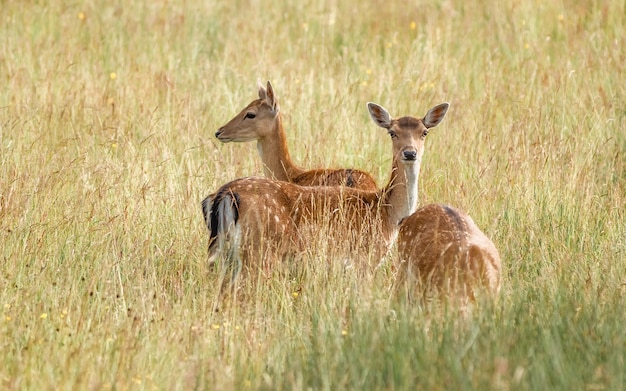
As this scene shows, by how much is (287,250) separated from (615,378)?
2.79 metres

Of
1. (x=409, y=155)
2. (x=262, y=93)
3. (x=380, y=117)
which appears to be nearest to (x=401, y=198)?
(x=409, y=155)

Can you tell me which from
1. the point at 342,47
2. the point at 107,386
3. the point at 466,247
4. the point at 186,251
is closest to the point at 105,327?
the point at 107,386

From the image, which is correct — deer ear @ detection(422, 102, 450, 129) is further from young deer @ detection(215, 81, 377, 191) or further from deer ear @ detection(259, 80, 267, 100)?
deer ear @ detection(259, 80, 267, 100)

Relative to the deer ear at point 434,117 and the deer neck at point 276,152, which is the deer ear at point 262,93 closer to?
the deer neck at point 276,152

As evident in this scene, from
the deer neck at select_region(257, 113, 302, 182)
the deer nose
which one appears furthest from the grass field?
the deer nose

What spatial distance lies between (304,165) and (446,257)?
3.39 metres

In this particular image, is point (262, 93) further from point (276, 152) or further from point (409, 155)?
point (409, 155)

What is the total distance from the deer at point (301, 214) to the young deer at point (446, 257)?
A: 33cm

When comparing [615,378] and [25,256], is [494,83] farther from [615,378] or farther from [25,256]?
[615,378]

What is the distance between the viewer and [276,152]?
31.9 feet

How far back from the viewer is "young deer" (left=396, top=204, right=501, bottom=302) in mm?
6137

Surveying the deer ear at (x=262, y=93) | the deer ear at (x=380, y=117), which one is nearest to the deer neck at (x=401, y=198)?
the deer ear at (x=380, y=117)

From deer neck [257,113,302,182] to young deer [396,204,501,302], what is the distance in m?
2.62

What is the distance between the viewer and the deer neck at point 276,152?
959 cm
